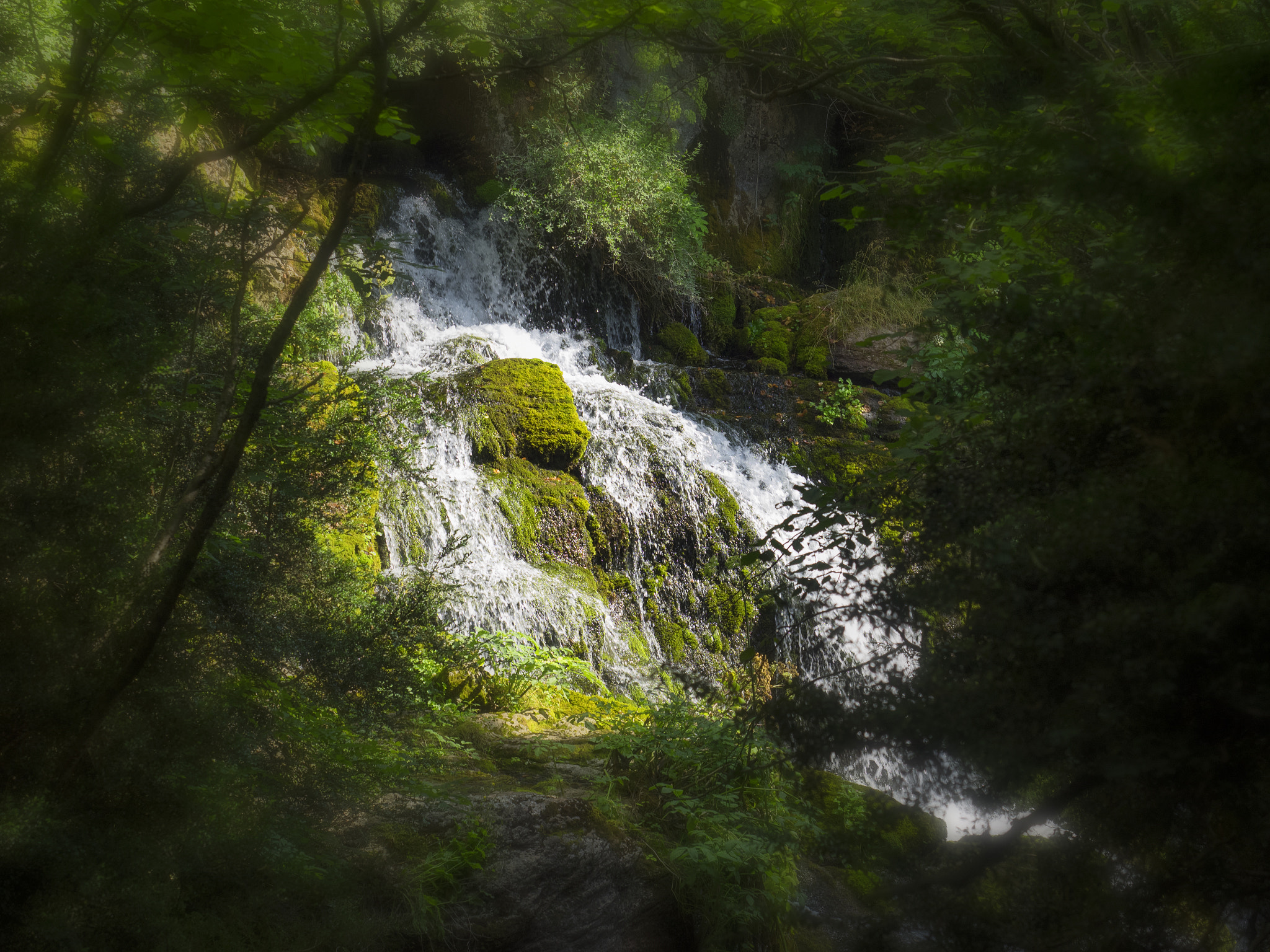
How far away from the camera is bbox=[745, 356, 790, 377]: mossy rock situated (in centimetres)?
1196

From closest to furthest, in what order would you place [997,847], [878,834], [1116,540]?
[1116,540]
[997,847]
[878,834]

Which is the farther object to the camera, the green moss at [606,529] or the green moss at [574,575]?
the green moss at [606,529]

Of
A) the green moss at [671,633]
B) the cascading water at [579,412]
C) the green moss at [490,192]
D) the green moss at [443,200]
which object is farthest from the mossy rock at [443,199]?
the green moss at [671,633]

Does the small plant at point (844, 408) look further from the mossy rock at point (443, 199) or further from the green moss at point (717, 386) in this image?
the mossy rock at point (443, 199)

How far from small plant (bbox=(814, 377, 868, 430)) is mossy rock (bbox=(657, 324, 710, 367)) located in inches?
80.3

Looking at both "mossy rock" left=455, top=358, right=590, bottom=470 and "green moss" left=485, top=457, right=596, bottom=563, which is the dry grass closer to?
"mossy rock" left=455, top=358, right=590, bottom=470

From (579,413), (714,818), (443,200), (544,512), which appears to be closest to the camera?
(714,818)

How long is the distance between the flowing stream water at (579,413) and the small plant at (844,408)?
3.95 feet

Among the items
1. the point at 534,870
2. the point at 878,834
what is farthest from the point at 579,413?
the point at 878,834

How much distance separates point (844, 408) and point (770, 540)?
8725 millimetres

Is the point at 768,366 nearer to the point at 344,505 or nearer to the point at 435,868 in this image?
the point at 344,505

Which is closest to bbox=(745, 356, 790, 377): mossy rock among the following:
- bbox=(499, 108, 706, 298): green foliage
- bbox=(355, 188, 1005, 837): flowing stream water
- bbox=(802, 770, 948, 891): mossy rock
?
bbox=(499, 108, 706, 298): green foliage

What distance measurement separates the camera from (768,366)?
12.1 meters

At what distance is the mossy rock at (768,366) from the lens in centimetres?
1196
